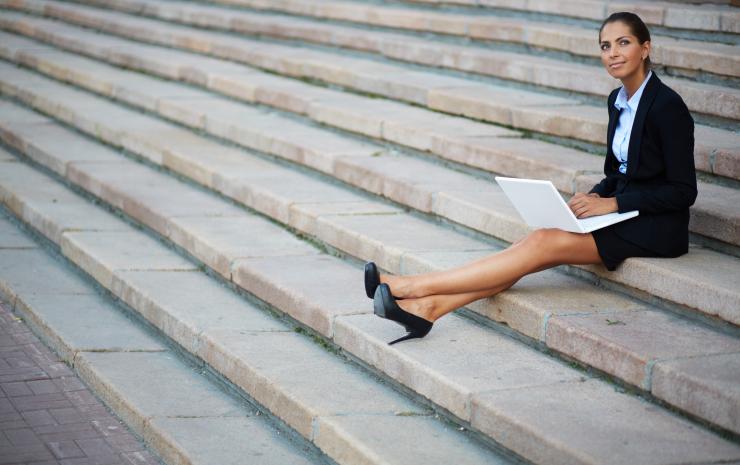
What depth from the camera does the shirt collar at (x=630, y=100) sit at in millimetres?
4480

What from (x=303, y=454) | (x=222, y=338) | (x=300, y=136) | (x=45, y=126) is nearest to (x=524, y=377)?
(x=303, y=454)

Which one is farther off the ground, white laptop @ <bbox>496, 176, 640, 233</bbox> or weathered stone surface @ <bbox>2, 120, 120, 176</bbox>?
white laptop @ <bbox>496, 176, 640, 233</bbox>

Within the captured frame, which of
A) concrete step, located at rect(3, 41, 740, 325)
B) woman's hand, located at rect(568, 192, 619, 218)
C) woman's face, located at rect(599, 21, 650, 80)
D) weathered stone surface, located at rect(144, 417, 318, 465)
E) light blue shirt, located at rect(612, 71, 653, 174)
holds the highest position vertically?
woman's face, located at rect(599, 21, 650, 80)

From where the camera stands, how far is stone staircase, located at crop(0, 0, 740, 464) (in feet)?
13.1

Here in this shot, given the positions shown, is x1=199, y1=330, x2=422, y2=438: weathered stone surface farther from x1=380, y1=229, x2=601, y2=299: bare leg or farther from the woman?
x1=380, y1=229, x2=601, y2=299: bare leg

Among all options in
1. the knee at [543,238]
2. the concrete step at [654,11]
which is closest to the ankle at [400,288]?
the knee at [543,238]

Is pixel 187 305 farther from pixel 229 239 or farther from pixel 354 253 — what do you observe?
pixel 354 253

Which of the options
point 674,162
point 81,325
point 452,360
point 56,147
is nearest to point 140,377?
point 81,325

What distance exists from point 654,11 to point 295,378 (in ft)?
13.2

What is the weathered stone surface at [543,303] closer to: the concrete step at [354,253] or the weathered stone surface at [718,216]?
the concrete step at [354,253]

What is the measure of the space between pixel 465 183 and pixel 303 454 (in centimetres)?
228

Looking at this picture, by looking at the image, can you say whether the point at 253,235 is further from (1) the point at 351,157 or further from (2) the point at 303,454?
(2) the point at 303,454

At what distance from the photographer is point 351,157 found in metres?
6.77

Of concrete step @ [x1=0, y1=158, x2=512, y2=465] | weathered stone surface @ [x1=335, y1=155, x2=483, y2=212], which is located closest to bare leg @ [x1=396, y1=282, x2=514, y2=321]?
concrete step @ [x1=0, y1=158, x2=512, y2=465]
